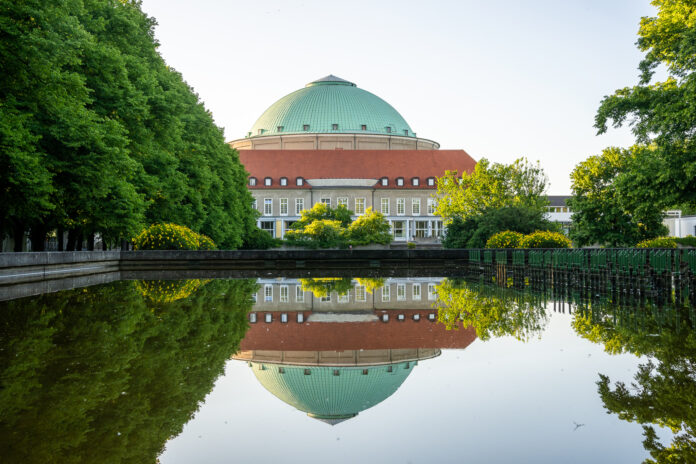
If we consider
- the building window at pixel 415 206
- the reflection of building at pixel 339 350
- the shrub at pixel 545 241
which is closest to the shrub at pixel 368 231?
the shrub at pixel 545 241

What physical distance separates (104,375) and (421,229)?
278ft

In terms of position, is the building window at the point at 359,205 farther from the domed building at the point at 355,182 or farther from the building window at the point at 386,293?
the building window at the point at 386,293

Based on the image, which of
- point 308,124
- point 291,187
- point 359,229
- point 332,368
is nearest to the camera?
point 332,368

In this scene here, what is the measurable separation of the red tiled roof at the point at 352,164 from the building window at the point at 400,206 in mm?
1980

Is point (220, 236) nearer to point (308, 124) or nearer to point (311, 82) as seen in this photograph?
point (308, 124)

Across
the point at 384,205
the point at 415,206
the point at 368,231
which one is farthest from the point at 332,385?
the point at 415,206

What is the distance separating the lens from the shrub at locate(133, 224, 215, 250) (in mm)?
27500

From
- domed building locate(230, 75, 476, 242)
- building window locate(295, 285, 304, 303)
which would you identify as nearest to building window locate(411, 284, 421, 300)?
building window locate(295, 285, 304, 303)

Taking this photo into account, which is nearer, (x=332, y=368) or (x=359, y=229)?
(x=332, y=368)

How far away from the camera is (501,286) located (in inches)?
670

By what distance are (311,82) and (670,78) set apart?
96394 mm

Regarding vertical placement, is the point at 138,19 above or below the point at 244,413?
above

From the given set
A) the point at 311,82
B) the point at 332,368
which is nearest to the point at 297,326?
the point at 332,368

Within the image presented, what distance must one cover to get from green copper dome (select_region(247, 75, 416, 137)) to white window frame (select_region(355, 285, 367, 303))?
88.4 metres
